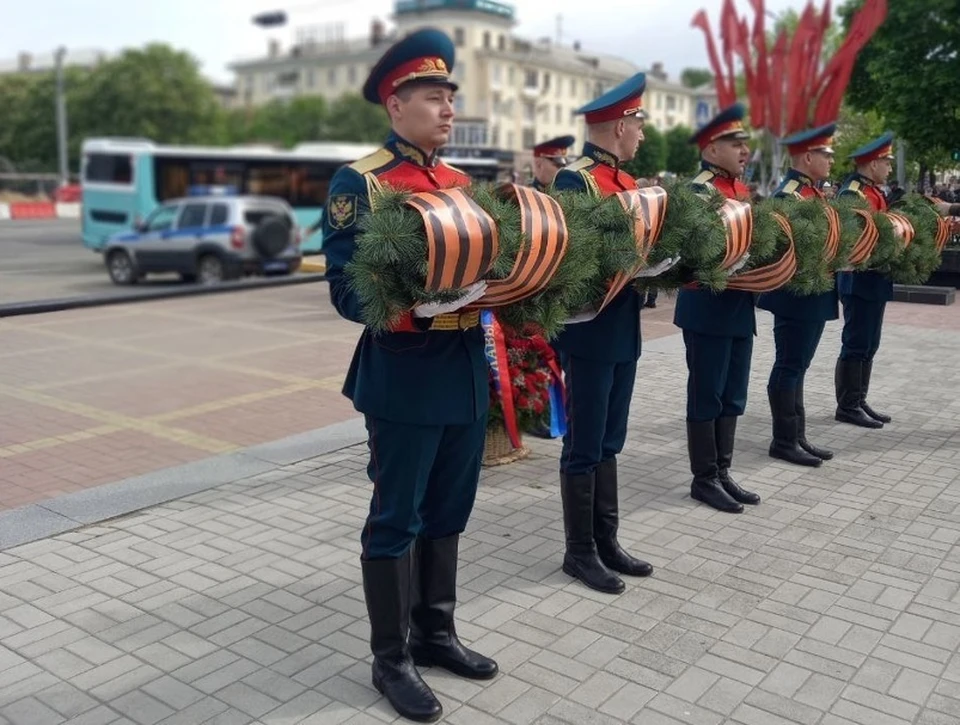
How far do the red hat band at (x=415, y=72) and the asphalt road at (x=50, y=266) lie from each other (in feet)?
19.9

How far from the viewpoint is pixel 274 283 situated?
4.99m

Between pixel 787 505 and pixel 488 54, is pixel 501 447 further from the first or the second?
pixel 488 54

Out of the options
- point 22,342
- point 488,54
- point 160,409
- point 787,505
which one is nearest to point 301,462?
point 160,409

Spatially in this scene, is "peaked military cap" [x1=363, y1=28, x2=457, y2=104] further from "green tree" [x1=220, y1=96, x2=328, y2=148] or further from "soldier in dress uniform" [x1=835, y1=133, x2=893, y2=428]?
"green tree" [x1=220, y1=96, x2=328, y2=148]

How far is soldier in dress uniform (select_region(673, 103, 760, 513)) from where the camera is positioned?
509 centimetres

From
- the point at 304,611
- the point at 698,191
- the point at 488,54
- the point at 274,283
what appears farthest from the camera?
the point at 488,54

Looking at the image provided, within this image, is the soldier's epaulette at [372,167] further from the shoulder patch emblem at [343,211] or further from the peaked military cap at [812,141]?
the peaked military cap at [812,141]

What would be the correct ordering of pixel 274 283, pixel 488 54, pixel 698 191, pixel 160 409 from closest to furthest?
pixel 698 191
pixel 274 283
pixel 160 409
pixel 488 54

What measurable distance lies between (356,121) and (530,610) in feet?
205

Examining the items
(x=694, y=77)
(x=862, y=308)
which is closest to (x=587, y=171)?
→ (x=862, y=308)

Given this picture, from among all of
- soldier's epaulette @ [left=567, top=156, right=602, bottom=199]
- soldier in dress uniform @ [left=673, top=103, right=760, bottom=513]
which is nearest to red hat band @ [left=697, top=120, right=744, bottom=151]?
soldier in dress uniform @ [left=673, top=103, right=760, bottom=513]

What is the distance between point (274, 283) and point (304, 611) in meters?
1.78

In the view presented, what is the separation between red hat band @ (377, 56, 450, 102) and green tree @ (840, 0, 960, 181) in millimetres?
15471

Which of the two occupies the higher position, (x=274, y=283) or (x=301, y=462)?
(x=274, y=283)
